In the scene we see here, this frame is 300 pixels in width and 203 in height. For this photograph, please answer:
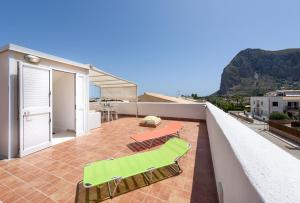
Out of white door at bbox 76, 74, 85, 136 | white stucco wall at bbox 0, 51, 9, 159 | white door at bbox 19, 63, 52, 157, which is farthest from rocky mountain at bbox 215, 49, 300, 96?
white stucco wall at bbox 0, 51, 9, 159

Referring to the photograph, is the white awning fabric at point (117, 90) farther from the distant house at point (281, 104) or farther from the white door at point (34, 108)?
the distant house at point (281, 104)

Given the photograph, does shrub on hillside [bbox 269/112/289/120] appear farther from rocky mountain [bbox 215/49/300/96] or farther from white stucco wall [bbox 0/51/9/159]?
rocky mountain [bbox 215/49/300/96]

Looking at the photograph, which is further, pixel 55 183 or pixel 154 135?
pixel 154 135

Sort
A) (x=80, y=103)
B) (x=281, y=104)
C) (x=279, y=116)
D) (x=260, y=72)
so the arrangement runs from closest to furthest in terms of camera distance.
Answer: (x=80, y=103)
(x=279, y=116)
(x=281, y=104)
(x=260, y=72)

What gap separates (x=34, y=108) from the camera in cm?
487

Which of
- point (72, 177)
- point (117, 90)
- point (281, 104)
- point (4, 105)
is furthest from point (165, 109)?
point (281, 104)

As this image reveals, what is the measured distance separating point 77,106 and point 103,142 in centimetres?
213

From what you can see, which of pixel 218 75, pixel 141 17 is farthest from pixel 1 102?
pixel 218 75

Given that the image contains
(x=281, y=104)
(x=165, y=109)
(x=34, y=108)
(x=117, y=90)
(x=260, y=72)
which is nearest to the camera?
(x=34, y=108)

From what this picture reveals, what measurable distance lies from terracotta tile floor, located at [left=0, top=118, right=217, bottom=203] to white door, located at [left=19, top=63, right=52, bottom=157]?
37 cm

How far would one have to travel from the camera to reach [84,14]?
13039 millimetres

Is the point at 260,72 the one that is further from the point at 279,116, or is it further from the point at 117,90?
the point at 117,90

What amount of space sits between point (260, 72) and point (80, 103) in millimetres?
175371

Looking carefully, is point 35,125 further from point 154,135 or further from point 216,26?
point 216,26
